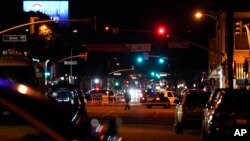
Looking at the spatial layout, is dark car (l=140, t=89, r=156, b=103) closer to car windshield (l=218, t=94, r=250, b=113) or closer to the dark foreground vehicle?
car windshield (l=218, t=94, r=250, b=113)

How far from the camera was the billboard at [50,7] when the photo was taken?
319 feet

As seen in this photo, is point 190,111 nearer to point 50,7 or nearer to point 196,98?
point 196,98

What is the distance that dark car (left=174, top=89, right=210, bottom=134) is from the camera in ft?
84.8

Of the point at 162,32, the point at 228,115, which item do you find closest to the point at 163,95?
the point at 162,32

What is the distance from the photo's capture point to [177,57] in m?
96.4

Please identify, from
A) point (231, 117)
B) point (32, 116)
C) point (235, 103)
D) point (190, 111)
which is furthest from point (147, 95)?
point (32, 116)

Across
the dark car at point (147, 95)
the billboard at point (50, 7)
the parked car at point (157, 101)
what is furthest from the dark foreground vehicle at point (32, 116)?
the billboard at point (50, 7)

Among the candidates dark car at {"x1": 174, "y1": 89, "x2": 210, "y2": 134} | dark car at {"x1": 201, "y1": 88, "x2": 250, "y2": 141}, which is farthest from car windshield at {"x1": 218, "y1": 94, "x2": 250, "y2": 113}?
dark car at {"x1": 174, "y1": 89, "x2": 210, "y2": 134}

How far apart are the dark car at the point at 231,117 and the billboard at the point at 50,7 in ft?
267

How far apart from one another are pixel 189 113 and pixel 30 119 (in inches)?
869

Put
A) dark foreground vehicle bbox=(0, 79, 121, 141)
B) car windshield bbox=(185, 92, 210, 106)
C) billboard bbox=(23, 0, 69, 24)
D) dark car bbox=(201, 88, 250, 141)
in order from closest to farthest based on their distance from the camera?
dark foreground vehicle bbox=(0, 79, 121, 141)
dark car bbox=(201, 88, 250, 141)
car windshield bbox=(185, 92, 210, 106)
billboard bbox=(23, 0, 69, 24)

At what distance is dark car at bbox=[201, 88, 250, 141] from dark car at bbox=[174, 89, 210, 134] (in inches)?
357

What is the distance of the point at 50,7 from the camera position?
9994 cm

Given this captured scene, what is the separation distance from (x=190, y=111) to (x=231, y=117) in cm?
976
